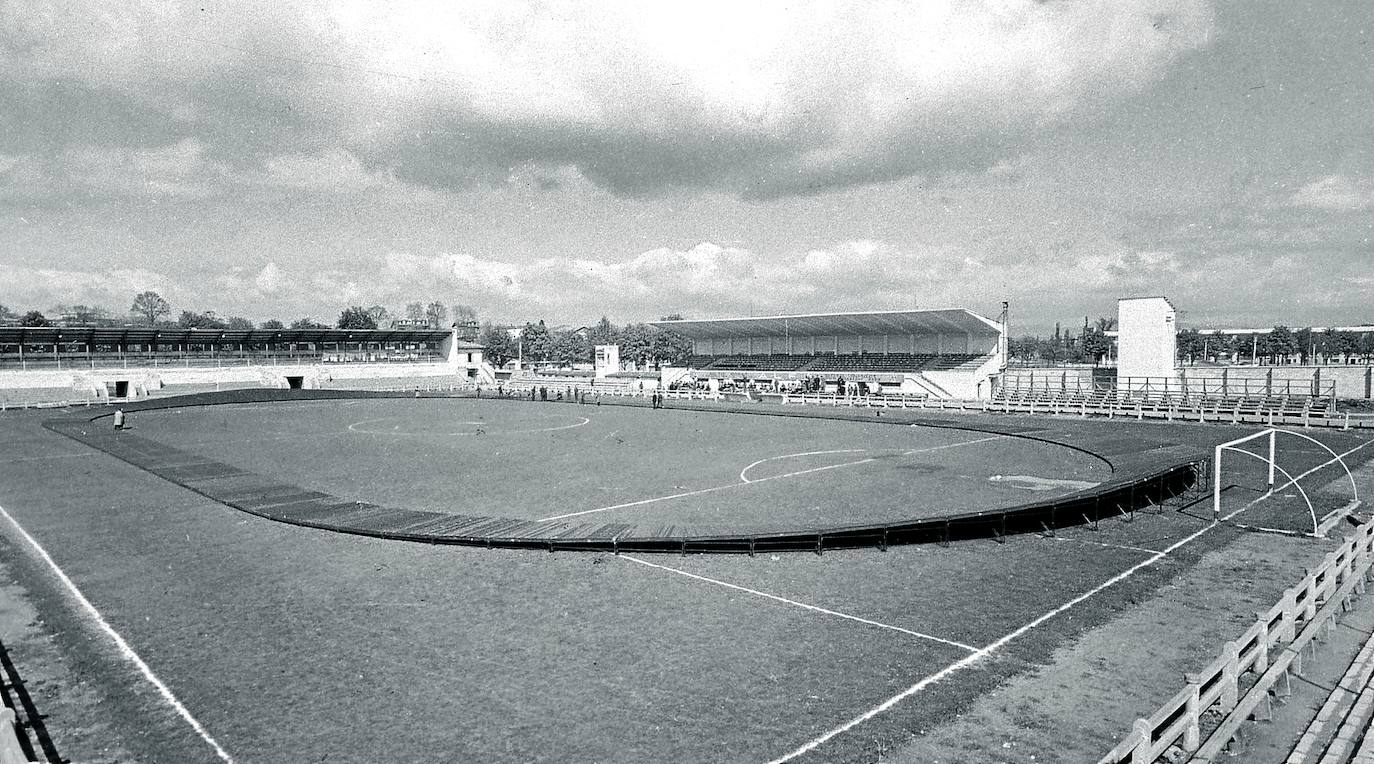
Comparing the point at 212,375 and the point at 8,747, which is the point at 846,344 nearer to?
the point at 212,375

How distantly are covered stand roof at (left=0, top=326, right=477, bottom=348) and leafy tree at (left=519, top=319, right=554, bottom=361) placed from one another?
50760 mm

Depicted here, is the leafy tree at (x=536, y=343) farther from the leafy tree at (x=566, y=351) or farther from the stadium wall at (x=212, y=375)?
the stadium wall at (x=212, y=375)

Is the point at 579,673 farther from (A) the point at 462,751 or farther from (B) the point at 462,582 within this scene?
(B) the point at 462,582

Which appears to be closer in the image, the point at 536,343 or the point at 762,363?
the point at 762,363

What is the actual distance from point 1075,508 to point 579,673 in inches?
513

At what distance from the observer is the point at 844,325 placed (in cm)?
7588

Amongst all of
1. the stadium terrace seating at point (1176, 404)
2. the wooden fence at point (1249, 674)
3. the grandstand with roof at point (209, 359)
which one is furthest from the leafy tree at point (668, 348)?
the wooden fence at point (1249, 674)

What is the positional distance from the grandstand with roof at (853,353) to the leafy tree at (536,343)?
69950 millimetres

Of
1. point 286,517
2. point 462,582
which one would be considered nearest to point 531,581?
point 462,582

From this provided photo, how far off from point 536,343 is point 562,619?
146 metres

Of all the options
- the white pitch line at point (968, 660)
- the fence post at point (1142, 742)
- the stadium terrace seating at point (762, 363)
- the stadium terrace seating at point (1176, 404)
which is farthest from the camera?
the stadium terrace seating at point (762, 363)

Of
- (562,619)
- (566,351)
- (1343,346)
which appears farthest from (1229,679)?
(1343,346)

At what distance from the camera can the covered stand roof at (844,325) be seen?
218 ft

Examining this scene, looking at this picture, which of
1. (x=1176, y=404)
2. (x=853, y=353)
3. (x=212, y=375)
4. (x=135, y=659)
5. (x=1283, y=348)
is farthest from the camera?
(x=1283, y=348)
